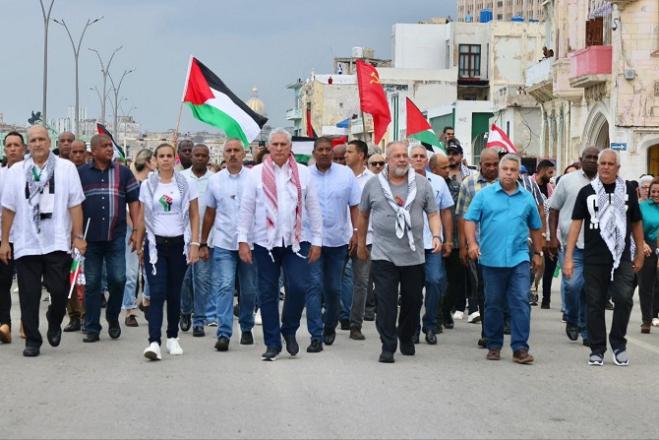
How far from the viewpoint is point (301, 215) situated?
11570mm

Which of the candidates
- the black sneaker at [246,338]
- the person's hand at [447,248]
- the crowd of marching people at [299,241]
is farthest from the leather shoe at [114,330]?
the person's hand at [447,248]

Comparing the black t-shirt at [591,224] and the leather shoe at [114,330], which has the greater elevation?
the black t-shirt at [591,224]

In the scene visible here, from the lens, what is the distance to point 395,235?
1147 centimetres

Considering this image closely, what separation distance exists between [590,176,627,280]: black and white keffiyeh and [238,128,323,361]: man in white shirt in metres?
2.29

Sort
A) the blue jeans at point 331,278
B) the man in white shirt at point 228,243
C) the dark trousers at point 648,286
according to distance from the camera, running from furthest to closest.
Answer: the dark trousers at point 648,286, the blue jeans at point 331,278, the man in white shirt at point 228,243

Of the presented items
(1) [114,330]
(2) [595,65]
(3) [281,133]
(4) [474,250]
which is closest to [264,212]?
(3) [281,133]

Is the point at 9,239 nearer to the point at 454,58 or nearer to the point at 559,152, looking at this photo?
the point at 559,152

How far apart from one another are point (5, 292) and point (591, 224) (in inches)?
212

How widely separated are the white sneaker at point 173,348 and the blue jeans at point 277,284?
2.52 feet

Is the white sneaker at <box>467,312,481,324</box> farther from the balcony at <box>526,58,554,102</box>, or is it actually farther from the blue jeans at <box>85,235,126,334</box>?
the balcony at <box>526,58,554,102</box>

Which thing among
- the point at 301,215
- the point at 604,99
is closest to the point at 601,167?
the point at 301,215

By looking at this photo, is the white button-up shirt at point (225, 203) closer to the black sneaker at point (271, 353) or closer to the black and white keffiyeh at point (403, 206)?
the black sneaker at point (271, 353)

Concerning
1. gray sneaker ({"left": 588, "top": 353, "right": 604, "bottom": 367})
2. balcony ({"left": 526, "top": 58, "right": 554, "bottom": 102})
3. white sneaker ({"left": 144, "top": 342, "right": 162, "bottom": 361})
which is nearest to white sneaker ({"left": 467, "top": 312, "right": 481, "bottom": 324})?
gray sneaker ({"left": 588, "top": 353, "right": 604, "bottom": 367})

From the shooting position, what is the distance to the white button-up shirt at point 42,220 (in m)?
11.9
